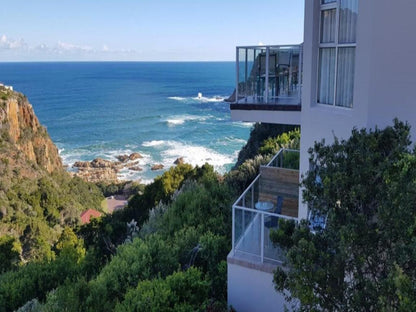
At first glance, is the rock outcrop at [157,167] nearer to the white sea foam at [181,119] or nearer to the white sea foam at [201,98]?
the white sea foam at [181,119]

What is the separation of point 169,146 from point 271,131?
3643cm

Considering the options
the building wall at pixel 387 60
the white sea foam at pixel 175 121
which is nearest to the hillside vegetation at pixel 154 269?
the building wall at pixel 387 60

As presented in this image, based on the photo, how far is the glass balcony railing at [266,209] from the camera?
7445mm

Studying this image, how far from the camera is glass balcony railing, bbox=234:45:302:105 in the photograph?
841cm

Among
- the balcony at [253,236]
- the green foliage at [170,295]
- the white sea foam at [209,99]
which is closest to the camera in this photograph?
the green foliage at [170,295]

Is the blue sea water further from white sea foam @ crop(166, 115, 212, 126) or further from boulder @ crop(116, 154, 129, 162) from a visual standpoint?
boulder @ crop(116, 154, 129, 162)

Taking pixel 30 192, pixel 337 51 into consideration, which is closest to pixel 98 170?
pixel 30 192

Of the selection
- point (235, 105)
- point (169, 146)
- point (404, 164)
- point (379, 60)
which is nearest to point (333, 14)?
point (379, 60)

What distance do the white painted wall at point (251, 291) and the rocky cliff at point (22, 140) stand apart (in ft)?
114

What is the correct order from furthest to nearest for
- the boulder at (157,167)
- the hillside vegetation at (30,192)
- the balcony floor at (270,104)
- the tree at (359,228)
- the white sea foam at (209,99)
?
the white sea foam at (209,99) → the boulder at (157,167) → the hillside vegetation at (30,192) → the balcony floor at (270,104) → the tree at (359,228)

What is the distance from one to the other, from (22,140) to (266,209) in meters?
43.1

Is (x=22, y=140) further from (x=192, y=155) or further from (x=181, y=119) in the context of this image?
(x=181, y=119)

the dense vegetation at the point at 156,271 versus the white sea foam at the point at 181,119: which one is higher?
the dense vegetation at the point at 156,271

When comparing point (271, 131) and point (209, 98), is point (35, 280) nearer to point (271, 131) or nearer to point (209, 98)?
point (271, 131)
